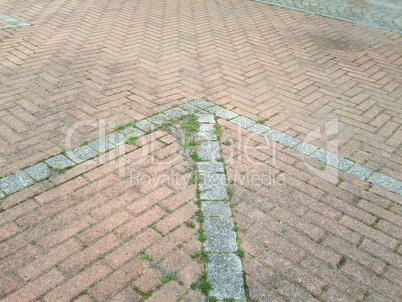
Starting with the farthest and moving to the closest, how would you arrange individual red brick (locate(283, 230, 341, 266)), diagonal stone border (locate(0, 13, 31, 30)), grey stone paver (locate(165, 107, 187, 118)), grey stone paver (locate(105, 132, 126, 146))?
diagonal stone border (locate(0, 13, 31, 30)), grey stone paver (locate(165, 107, 187, 118)), grey stone paver (locate(105, 132, 126, 146)), individual red brick (locate(283, 230, 341, 266))

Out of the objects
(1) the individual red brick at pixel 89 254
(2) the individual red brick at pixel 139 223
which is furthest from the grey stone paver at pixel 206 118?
(1) the individual red brick at pixel 89 254

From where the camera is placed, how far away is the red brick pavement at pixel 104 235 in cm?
202

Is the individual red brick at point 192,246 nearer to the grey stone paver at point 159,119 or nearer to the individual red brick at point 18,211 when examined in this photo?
the individual red brick at point 18,211

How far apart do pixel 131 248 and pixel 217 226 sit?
579 mm

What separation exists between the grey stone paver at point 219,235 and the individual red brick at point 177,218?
0.43 feet

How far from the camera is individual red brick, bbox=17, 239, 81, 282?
2072 mm

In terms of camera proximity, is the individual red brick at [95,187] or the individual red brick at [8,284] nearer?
the individual red brick at [8,284]

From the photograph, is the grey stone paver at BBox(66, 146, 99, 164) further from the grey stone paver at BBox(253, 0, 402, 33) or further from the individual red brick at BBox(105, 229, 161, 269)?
the grey stone paver at BBox(253, 0, 402, 33)

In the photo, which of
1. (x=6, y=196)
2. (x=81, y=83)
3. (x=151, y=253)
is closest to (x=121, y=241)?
(x=151, y=253)

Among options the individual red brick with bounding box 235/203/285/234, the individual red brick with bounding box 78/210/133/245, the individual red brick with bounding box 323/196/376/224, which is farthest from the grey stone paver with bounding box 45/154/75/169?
the individual red brick with bounding box 323/196/376/224

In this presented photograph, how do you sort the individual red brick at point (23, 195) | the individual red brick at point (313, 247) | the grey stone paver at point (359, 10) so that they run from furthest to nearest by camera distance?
the grey stone paver at point (359, 10) < the individual red brick at point (23, 195) < the individual red brick at point (313, 247)

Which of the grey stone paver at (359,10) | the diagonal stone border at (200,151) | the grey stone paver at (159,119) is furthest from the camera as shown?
the grey stone paver at (359,10)

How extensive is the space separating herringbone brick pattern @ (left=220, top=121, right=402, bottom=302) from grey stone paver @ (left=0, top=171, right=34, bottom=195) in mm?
1536

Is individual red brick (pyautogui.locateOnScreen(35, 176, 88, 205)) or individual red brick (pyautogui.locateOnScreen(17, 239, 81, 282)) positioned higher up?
individual red brick (pyautogui.locateOnScreen(35, 176, 88, 205))
